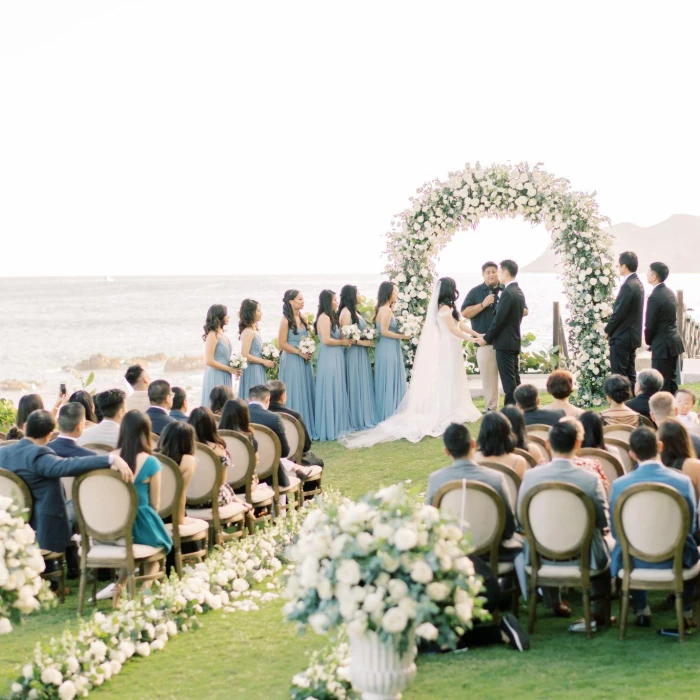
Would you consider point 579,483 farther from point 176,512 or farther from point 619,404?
point 176,512

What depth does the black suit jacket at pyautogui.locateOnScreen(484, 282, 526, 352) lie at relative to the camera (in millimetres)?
11469

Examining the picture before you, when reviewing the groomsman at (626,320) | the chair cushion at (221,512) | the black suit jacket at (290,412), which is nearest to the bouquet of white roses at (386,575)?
the chair cushion at (221,512)

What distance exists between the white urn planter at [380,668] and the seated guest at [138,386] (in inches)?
177

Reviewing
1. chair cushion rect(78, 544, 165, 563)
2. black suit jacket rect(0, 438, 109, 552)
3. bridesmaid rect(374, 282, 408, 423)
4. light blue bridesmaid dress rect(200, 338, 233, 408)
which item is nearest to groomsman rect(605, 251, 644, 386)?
bridesmaid rect(374, 282, 408, 423)

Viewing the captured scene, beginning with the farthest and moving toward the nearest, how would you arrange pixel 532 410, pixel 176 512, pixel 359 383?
1. pixel 359 383
2. pixel 532 410
3. pixel 176 512

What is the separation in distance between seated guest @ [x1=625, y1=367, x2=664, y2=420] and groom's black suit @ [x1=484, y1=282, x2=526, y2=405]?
314cm

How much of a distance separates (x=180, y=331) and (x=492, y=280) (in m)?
57.3

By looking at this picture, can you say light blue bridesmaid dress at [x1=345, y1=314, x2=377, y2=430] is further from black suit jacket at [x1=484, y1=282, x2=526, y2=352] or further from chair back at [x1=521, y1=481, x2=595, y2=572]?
chair back at [x1=521, y1=481, x2=595, y2=572]

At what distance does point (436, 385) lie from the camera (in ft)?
39.8

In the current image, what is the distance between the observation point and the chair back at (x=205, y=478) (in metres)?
7.18

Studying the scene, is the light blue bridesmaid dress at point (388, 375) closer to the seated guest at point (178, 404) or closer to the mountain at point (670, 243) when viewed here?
the seated guest at point (178, 404)

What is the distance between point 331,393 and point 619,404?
5.00 meters

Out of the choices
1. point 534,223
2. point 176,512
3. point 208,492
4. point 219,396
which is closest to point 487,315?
point 534,223

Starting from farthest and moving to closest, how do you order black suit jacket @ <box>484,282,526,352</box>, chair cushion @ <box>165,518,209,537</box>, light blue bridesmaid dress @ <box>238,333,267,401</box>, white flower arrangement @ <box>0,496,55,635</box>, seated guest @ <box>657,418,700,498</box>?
1. light blue bridesmaid dress @ <box>238,333,267,401</box>
2. black suit jacket @ <box>484,282,526,352</box>
3. chair cushion @ <box>165,518,209,537</box>
4. seated guest @ <box>657,418,700,498</box>
5. white flower arrangement @ <box>0,496,55,635</box>
